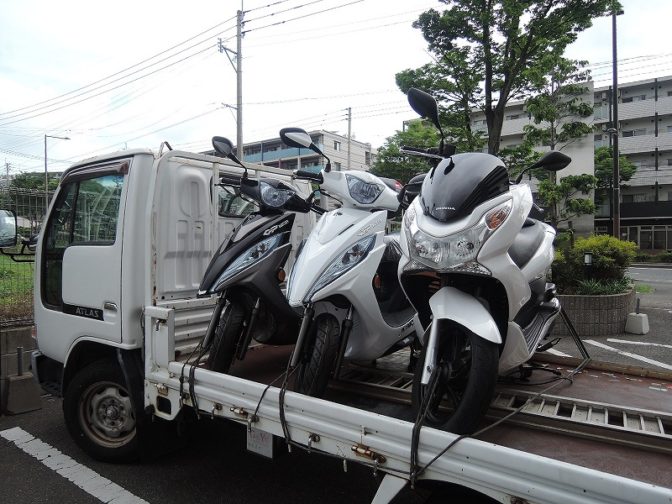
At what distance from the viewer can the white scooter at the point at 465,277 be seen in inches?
82.0

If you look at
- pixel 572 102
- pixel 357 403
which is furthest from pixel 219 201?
pixel 572 102

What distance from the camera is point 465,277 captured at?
2.29 m

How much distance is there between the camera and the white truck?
1828mm

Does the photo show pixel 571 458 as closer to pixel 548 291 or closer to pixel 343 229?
pixel 548 291

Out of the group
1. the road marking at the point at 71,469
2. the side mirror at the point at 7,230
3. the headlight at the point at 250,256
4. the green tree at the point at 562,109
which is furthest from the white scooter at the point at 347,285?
the green tree at the point at 562,109

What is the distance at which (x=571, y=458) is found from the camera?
1944 mm

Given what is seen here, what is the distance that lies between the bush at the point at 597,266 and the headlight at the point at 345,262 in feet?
21.8

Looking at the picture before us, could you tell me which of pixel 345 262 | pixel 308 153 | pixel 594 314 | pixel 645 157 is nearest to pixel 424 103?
pixel 345 262

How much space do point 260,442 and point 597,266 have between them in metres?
7.86

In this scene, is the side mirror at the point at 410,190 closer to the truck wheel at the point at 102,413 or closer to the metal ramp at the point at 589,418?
the metal ramp at the point at 589,418

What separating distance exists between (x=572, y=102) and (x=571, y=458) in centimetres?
1514

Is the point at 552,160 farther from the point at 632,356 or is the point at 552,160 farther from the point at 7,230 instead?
the point at 632,356

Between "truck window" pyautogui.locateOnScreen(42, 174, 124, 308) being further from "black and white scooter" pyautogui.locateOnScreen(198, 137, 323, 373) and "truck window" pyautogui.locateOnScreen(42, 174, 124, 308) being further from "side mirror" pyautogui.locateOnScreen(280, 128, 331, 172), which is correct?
"side mirror" pyautogui.locateOnScreen(280, 128, 331, 172)

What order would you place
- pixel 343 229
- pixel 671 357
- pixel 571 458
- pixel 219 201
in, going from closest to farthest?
pixel 571 458
pixel 343 229
pixel 219 201
pixel 671 357
